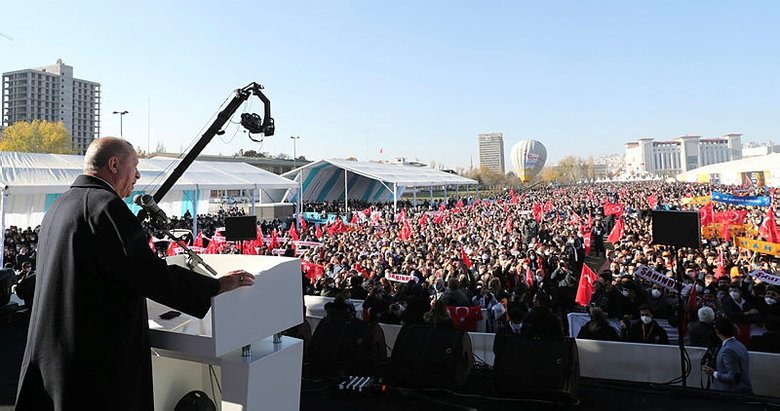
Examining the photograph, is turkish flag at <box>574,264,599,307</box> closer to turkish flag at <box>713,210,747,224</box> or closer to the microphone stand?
the microphone stand

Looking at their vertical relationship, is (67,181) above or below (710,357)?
above

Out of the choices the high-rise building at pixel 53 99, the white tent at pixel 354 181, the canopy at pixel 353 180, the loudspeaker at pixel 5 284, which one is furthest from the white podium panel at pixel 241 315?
the high-rise building at pixel 53 99

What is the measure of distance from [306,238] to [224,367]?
19.8 metres

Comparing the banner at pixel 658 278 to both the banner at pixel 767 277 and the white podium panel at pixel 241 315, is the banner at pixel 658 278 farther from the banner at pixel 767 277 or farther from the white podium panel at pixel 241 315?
the white podium panel at pixel 241 315

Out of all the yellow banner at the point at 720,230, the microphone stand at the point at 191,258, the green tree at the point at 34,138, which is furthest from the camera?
the green tree at the point at 34,138

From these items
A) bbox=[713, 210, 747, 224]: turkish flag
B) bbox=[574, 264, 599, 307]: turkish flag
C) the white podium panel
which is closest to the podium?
the white podium panel

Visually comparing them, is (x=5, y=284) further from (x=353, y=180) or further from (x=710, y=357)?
(x=353, y=180)

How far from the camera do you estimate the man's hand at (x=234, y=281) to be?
1.98m

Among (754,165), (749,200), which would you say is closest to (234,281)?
(749,200)

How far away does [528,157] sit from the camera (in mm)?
83750

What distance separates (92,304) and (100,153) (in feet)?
1.95

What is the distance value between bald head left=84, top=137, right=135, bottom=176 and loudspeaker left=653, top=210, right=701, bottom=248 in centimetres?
582

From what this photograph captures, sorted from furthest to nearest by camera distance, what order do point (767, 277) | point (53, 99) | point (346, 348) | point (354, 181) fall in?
point (53, 99) < point (354, 181) < point (767, 277) < point (346, 348)

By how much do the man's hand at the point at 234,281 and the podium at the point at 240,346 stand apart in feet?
0.23
